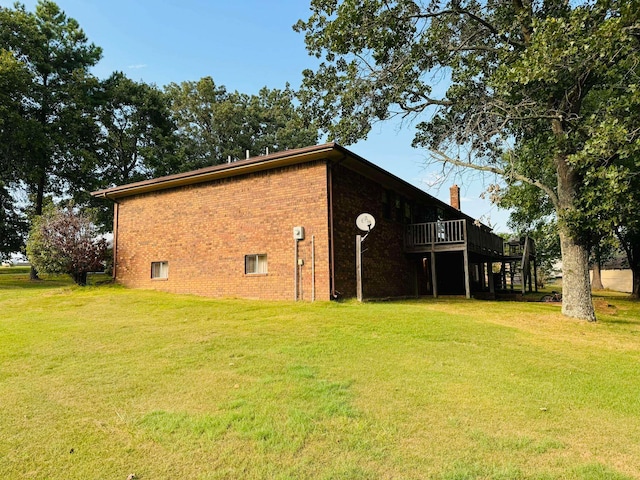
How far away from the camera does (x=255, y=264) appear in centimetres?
1345

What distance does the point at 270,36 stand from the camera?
14.9 meters

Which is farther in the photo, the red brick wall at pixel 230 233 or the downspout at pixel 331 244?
the red brick wall at pixel 230 233

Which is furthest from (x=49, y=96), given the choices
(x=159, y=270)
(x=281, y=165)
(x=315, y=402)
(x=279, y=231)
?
(x=315, y=402)

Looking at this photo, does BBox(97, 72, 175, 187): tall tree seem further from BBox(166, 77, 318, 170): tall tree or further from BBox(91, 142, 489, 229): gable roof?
BBox(91, 142, 489, 229): gable roof

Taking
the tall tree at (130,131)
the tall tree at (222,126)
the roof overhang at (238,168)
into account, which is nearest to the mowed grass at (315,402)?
the roof overhang at (238,168)

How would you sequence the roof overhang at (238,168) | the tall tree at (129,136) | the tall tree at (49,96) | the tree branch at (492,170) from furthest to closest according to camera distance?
the tall tree at (129,136), the tall tree at (49,96), the roof overhang at (238,168), the tree branch at (492,170)

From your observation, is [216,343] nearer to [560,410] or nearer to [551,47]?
[560,410]

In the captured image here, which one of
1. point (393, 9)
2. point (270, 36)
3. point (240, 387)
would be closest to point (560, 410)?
point (240, 387)

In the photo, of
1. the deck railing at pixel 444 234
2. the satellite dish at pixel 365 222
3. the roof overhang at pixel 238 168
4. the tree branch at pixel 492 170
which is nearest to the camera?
the tree branch at pixel 492 170

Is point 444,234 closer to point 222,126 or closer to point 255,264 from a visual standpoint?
point 255,264

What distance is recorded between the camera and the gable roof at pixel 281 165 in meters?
12.0

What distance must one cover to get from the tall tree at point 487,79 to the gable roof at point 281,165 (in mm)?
1149

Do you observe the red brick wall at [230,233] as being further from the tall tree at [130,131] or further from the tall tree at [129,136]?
the tall tree at [130,131]

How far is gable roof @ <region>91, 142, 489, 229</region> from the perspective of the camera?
39.4 feet
